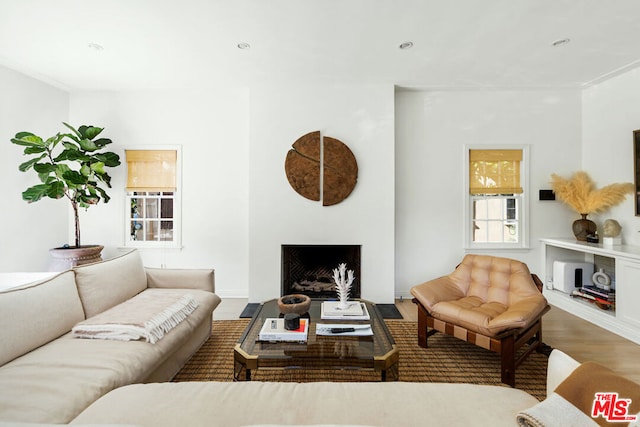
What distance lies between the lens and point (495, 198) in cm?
415

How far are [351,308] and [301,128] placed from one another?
2.34 metres

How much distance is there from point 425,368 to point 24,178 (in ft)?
15.6

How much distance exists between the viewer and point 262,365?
5.74 ft

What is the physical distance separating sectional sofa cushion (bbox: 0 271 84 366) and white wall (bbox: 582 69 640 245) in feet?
17.6

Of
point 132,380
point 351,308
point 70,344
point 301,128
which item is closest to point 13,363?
point 70,344

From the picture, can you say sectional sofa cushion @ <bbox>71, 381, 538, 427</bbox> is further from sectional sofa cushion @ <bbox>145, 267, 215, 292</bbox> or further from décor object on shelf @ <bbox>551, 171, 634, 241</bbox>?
décor object on shelf @ <bbox>551, 171, 634, 241</bbox>

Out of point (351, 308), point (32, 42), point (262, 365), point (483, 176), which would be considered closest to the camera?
point (262, 365)

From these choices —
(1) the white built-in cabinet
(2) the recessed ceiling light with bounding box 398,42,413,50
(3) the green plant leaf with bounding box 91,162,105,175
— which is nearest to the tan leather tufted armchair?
(1) the white built-in cabinet

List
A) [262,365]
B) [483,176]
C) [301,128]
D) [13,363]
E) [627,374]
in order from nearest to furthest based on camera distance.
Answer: [13,363] < [262,365] < [627,374] < [301,128] < [483,176]

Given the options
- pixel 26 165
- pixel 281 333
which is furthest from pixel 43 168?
pixel 281 333

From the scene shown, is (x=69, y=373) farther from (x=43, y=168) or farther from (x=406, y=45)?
(x=406, y=45)

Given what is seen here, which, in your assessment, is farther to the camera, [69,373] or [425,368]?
[425,368]

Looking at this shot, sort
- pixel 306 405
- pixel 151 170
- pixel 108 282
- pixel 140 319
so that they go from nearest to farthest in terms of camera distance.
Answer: pixel 306 405
pixel 140 319
pixel 108 282
pixel 151 170

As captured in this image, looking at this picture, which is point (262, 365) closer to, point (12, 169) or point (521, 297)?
point (521, 297)
